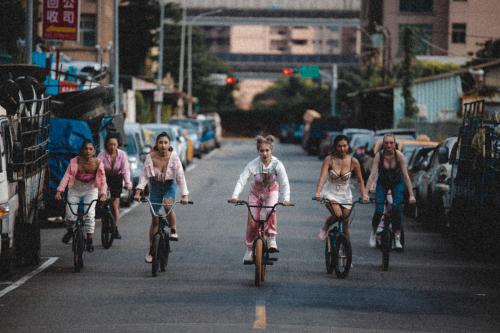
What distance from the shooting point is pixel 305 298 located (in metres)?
13.4

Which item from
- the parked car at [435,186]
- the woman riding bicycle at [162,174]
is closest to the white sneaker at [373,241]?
the parked car at [435,186]

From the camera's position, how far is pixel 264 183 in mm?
15047

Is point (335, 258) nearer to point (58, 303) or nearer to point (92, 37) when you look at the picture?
point (58, 303)

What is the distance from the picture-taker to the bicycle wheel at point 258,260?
14330 millimetres

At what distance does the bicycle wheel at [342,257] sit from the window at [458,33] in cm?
7557

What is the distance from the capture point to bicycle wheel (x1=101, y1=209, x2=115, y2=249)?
18.8 m

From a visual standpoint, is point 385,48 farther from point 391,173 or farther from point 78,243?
point 78,243

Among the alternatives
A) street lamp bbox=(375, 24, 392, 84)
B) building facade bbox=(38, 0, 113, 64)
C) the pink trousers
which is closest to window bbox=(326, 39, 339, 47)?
street lamp bbox=(375, 24, 392, 84)

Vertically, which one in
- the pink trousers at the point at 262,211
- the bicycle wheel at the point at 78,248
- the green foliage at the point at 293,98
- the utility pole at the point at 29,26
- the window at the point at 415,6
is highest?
the window at the point at 415,6

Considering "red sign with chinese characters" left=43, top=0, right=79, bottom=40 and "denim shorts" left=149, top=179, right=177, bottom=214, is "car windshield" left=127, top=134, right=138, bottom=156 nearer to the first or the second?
"red sign with chinese characters" left=43, top=0, right=79, bottom=40

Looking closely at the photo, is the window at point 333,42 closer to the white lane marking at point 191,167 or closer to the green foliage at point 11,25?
the white lane marking at point 191,167

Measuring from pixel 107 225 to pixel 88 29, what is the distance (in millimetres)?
45554

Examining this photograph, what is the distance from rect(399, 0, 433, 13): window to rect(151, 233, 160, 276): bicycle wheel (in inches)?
3087

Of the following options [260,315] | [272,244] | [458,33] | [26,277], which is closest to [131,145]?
[26,277]
